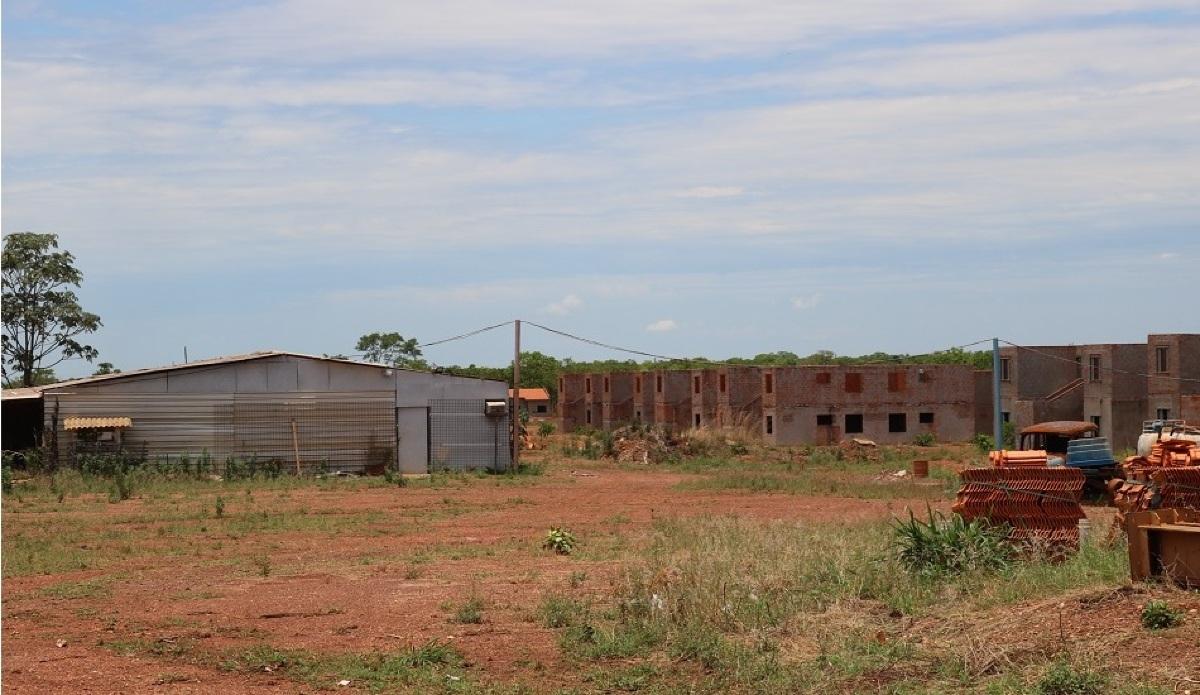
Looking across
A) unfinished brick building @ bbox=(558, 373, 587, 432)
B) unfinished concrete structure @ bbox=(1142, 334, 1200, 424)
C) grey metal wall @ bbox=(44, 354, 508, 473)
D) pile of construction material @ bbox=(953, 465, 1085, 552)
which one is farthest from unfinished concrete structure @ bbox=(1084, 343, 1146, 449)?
pile of construction material @ bbox=(953, 465, 1085, 552)

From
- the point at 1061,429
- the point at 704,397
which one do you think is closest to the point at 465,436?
the point at 1061,429

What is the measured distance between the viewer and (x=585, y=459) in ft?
158

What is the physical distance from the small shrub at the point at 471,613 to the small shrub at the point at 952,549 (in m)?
4.31

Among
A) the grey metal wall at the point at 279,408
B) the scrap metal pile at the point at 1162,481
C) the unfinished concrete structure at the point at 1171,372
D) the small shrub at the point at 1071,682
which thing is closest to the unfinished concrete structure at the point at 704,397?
the unfinished concrete structure at the point at 1171,372

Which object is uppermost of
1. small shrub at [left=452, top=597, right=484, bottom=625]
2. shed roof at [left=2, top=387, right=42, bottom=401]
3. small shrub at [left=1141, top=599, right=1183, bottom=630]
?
shed roof at [left=2, top=387, right=42, bottom=401]

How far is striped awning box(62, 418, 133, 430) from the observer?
34.2 m

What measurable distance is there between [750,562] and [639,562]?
1.73 metres

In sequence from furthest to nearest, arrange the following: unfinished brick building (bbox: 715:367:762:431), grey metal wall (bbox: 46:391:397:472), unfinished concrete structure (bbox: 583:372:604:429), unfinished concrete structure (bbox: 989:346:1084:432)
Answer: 1. unfinished concrete structure (bbox: 583:372:604:429)
2. unfinished brick building (bbox: 715:367:762:431)
3. unfinished concrete structure (bbox: 989:346:1084:432)
4. grey metal wall (bbox: 46:391:397:472)

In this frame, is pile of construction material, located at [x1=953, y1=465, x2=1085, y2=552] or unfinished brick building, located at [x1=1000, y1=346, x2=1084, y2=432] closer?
pile of construction material, located at [x1=953, y1=465, x2=1085, y2=552]

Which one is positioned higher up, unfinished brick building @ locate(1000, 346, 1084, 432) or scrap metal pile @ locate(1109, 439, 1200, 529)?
unfinished brick building @ locate(1000, 346, 1084, 432)

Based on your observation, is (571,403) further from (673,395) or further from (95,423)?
(95,423)

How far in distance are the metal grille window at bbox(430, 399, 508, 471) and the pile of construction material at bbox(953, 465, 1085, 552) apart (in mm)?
25353

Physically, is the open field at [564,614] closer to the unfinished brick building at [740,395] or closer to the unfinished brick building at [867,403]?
the unfinished brick building at [867,403]

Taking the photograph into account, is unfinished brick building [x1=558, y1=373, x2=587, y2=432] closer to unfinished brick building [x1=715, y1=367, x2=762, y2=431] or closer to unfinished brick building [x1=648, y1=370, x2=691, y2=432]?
unfinished brick building [x1=648, y1=370, x2=691, y2=432]
